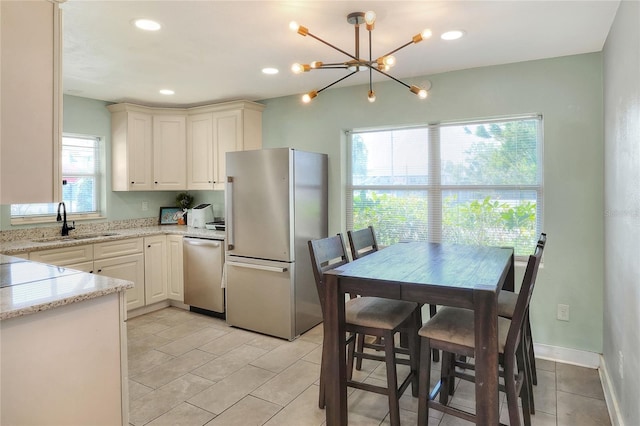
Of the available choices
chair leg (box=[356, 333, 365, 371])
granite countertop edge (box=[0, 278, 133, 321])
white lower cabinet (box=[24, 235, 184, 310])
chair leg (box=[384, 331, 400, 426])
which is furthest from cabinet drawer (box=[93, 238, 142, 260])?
chair leg (box=[384, 331, 400, 426])

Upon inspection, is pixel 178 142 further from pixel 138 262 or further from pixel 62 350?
pixel 62 350

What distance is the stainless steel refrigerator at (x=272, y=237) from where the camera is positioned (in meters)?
3.46

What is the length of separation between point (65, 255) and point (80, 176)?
1.18 m

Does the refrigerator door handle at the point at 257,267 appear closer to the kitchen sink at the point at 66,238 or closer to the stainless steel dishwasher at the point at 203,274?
the stainless steel dishwasher at the point at 203,274

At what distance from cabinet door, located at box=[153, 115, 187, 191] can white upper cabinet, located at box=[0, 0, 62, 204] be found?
114 inches

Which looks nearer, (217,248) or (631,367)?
(631,367)

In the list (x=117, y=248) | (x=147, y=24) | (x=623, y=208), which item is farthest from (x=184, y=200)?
(x=623, y=208)

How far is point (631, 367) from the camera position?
1.86 m

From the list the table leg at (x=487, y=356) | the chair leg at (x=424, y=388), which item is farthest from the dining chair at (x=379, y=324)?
the table leg at (x=487, y=356)

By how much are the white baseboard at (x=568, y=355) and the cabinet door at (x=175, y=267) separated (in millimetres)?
3500

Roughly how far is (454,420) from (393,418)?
45cm

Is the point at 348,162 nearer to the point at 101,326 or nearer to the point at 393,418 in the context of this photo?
the point at 393,418

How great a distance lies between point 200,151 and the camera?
4.59 metres

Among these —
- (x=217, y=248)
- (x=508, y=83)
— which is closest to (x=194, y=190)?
(x=217, y=248)
